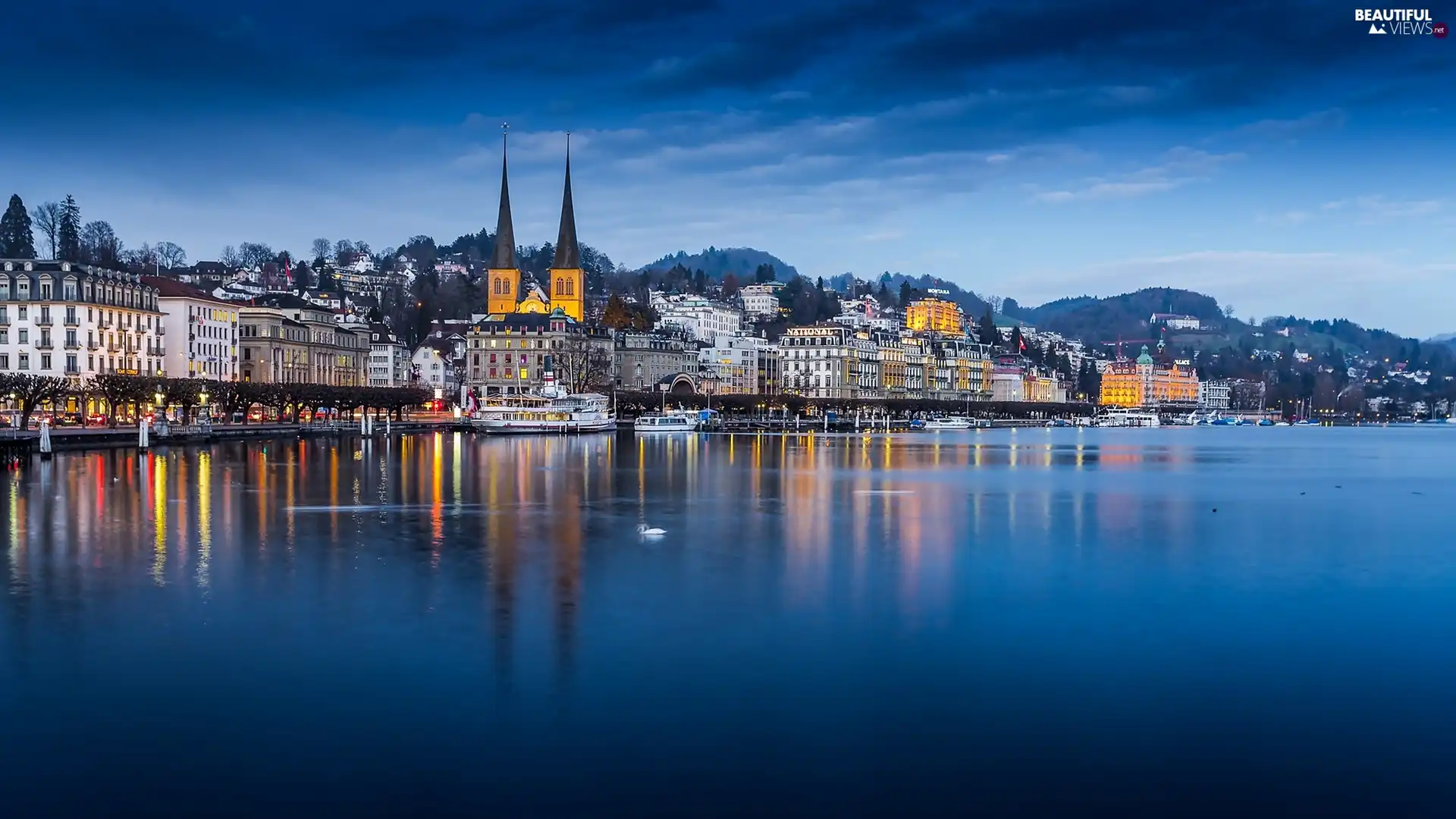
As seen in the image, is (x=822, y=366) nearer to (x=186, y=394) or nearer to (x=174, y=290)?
(x=174, y=290)

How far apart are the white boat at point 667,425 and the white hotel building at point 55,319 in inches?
1536

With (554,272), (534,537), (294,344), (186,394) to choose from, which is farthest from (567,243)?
(534,537)

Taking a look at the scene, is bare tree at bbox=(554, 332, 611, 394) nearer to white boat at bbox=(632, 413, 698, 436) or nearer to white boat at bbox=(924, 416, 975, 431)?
white boat at bbox=(632, 413, 698, 436)

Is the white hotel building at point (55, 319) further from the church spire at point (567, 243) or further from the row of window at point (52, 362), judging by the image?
the church spire at point (567, 243)

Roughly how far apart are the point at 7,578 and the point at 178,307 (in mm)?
88767

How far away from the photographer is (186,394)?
79.9 m

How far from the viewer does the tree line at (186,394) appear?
7075cm

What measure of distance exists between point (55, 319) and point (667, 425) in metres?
46.3

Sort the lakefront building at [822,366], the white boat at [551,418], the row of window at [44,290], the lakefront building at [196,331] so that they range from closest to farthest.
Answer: the row of window at [44,290]
the white boat at [551,418]
the lakefront building at [196,331]
the lakefront building at [822,366]

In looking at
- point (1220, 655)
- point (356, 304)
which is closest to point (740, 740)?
point (1220, 655)

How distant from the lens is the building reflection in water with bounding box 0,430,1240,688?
64.6ft

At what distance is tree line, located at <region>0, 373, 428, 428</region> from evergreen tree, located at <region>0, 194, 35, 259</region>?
40483 millimetres

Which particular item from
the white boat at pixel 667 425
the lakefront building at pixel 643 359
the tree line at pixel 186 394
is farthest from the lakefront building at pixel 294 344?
the lakefront building at pixel 643 359

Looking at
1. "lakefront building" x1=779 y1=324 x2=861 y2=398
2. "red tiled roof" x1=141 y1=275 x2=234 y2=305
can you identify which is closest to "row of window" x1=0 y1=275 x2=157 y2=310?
"red tiled roof" x1=141 y1=275 x2=234 y2=305
